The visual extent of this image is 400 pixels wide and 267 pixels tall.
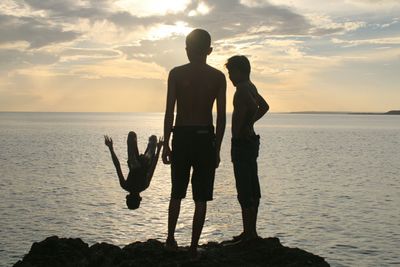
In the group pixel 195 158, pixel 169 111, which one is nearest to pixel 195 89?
pixel 169 111

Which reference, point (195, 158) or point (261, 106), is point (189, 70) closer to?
point (195, 158)

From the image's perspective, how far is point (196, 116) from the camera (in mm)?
7281

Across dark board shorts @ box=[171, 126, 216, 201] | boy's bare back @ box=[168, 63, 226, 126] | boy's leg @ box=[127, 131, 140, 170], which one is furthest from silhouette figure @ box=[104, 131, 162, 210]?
boy's bare back @ box=[168, 63, 226, 126]

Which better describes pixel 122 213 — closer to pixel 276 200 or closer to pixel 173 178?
pixel 276 200

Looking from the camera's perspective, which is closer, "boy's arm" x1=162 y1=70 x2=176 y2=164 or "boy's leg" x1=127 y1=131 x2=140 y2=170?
"boy's arm" x1=162 y1=70 x2=176 y2=164

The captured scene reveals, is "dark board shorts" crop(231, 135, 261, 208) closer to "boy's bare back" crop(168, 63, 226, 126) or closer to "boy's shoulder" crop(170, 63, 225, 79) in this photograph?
"boy's bare back" crop(168, 63, 226, 126)

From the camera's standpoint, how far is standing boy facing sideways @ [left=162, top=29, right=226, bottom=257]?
23.9 ft

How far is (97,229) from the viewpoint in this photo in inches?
722

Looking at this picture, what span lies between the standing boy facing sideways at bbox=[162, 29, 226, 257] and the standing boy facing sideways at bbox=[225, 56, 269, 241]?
1289 mm

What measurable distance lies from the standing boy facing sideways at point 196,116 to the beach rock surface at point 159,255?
81cm

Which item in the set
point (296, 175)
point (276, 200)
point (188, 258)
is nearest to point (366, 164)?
point (296, 175)

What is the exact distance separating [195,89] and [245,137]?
1889mm

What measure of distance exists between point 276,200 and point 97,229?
1075cm

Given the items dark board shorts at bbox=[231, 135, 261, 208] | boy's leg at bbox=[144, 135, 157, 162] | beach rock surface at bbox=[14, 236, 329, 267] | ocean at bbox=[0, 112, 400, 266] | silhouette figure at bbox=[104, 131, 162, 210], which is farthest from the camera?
ocean at bbox=[0, 112, 400, 266]
